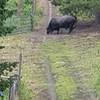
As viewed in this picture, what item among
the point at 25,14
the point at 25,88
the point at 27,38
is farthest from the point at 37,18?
the point at 25,88

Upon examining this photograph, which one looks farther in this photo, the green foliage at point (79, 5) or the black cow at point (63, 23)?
the black cow at point (63, 23)

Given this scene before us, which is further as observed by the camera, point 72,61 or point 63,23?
point 63,23

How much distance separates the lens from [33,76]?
719 inches

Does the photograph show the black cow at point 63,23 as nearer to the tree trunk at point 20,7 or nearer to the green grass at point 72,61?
the green grass at point 72,61

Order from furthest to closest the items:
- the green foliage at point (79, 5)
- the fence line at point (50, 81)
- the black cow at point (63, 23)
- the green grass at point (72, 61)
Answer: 1. the black cow at point (63, 23)
2. the green foliage at point (79, 5)
3. the green grass at point (72, 61)
4. the fence line at point (50, 81)

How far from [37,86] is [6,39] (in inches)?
469

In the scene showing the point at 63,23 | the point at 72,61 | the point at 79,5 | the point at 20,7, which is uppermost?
the point at 79,5

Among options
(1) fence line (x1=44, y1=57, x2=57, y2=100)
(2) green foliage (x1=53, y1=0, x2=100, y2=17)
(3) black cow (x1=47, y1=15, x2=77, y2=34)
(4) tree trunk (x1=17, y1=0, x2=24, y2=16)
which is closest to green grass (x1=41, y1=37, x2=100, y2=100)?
(1) fence line (x1=44, y1=57, x2=57, y2=100)

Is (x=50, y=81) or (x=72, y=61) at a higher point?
(x=50, y=81)

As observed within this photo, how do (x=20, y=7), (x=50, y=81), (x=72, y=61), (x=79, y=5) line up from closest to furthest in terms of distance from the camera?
(x=50, y=81) < (x=72, y=61) < (x=79, y=5) < (x=20, y=7)

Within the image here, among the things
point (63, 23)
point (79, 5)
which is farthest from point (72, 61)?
point (63, 23)

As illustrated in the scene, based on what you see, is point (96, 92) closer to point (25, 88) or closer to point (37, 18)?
point (25, 88)

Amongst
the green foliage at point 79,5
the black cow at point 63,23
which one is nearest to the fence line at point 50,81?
the green foliage at point 79,5

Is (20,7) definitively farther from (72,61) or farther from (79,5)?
(72,61)
